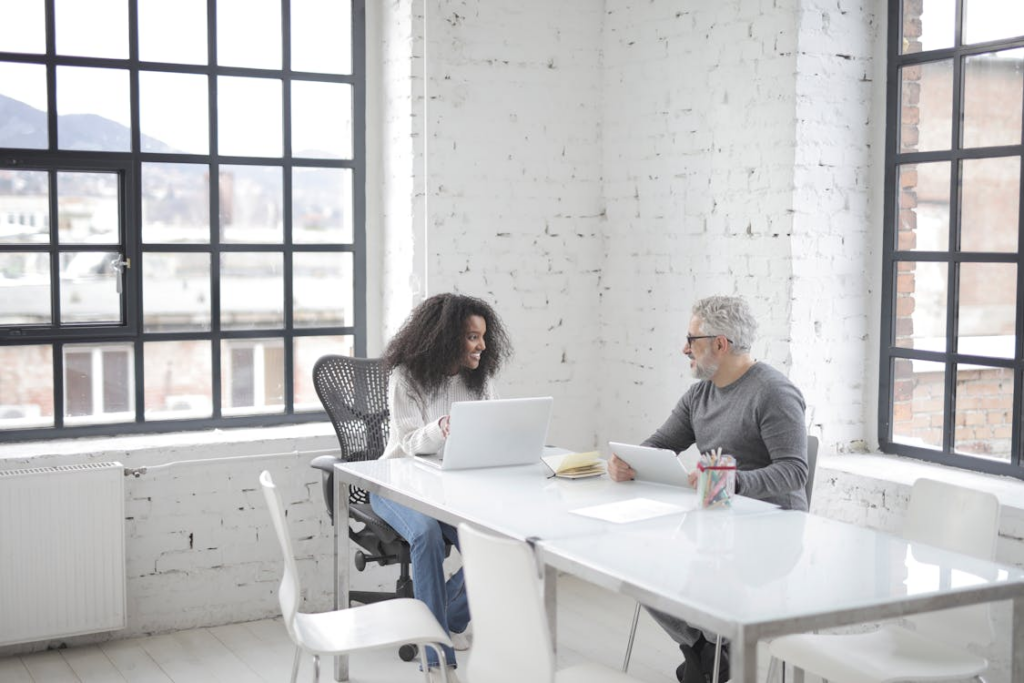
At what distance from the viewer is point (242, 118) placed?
193 inches

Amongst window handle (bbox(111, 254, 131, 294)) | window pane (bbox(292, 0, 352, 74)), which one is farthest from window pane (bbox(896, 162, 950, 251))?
window handle (bbox(111, 254, 131, 294))

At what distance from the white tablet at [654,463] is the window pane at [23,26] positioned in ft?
9.07

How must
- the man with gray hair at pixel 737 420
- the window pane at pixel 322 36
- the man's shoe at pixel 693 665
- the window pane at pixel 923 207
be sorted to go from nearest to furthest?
the man with gray hair at pixel 737 420, the man's shoe at pixel 693 665, the window pane at pixel 923 207, the window pane at pixel 322 36

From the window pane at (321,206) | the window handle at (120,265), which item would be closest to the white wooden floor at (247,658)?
the window handle at (120,265)

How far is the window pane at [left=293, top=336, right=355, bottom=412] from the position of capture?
16.6 ft

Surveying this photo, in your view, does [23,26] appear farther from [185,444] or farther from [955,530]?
[955,530]

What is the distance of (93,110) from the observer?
15.2 feet

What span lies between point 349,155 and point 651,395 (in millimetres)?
1667

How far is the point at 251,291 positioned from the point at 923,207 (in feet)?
8.81

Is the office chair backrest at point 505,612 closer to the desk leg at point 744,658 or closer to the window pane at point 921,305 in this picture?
the desk leg at point 744,658

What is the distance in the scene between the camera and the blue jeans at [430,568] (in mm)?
3818

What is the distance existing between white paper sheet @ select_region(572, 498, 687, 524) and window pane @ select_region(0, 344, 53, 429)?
2.46 m

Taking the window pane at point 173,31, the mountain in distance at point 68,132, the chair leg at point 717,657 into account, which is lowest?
the chair leg at point 717,657

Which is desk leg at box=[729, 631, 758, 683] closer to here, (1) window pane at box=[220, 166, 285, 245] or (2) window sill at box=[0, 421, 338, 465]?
(2) window sill at box=[0, 421, 338, 465]
